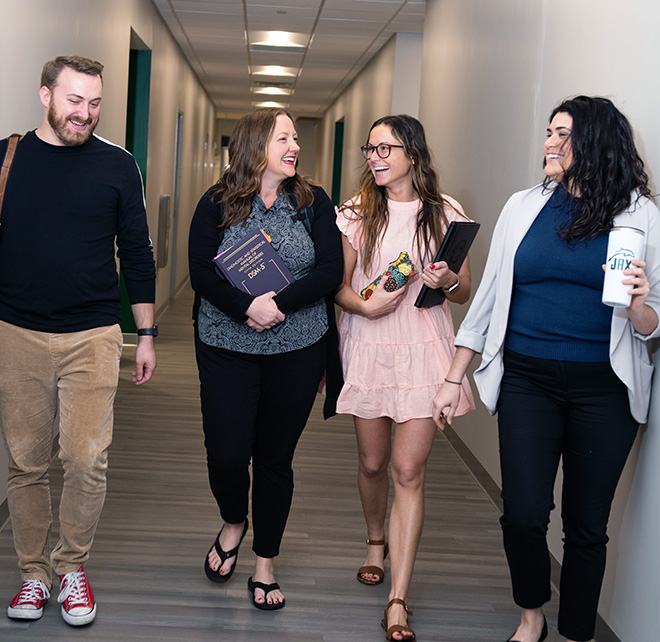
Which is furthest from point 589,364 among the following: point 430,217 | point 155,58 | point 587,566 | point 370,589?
point 155,58

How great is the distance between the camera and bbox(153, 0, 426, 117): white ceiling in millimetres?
7660

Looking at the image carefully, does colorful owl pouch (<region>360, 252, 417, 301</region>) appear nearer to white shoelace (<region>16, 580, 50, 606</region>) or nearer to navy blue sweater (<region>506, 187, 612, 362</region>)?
navy blue sweater (<region>506, 187, 612, 362</region>)

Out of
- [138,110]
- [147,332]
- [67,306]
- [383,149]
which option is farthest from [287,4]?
[67,306]

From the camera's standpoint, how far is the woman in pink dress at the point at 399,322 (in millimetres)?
2756

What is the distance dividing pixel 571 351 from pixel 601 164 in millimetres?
492

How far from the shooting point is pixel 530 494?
2326 millimetres

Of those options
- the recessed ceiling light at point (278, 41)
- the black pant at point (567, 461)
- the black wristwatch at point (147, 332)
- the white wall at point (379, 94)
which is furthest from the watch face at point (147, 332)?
the recessed ceiling light at point (278, 41)

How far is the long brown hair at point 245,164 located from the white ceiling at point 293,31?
195 inches

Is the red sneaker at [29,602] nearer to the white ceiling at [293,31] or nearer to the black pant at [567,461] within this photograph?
the black pant at [567,461]

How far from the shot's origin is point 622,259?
76.4 inches

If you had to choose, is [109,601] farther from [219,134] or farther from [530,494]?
[219,134]

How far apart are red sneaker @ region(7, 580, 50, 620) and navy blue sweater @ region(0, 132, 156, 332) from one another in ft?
2.75

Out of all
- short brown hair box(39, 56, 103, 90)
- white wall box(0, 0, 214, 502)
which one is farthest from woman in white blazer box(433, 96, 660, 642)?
white wall box(0, 0, 214, 502)

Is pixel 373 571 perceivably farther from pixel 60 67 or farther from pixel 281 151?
pixel 60 67
